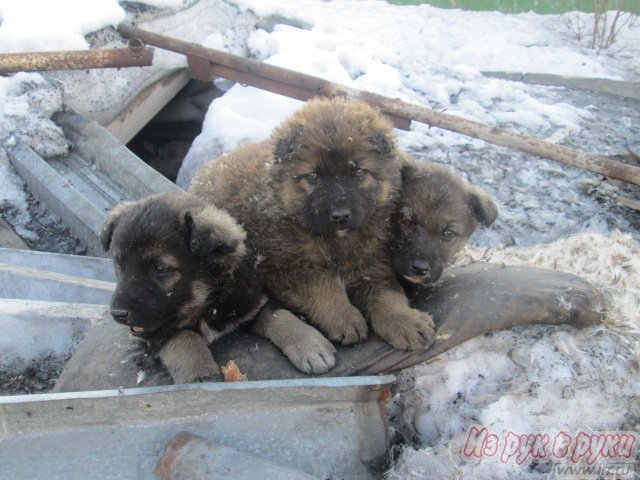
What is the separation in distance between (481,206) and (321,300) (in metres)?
1.28

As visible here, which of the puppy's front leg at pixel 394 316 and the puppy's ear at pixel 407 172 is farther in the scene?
the puppy's ear at pixel 407 172

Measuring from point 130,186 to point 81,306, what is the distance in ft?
7.15

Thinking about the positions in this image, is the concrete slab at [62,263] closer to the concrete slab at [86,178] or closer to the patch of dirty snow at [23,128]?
the concrete slab at [86,178]

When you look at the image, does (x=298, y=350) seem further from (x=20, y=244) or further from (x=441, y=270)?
(x=20, y=244)

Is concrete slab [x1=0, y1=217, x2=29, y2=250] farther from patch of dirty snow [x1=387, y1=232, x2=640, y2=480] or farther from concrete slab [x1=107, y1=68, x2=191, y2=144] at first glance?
patch of dirty snow [x1=387, y1=232, x2=640, y2=480]

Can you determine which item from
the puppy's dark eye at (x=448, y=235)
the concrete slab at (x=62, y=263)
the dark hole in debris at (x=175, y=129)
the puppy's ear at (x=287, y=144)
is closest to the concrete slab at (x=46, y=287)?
the concrete slab at (x=62, y=263)

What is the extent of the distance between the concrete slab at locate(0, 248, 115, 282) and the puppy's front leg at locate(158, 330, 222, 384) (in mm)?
1816

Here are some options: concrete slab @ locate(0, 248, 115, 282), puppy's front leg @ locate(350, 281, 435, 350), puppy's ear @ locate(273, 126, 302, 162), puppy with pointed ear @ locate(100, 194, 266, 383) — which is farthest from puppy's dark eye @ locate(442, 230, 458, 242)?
concrete slab @ locate(0, 248, 115, 282)

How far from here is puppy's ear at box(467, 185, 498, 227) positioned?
3781 millimetres

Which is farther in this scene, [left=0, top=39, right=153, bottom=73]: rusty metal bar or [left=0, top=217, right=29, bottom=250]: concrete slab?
[left=0, top=39, right=153, bottom=73]: rusty metal bar

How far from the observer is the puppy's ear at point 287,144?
11.5ft

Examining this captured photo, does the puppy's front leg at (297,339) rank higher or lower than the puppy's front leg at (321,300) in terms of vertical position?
Result: lower

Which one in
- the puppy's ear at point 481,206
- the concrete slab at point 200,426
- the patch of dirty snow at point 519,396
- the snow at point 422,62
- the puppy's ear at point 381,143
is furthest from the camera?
the snow at point 422,62

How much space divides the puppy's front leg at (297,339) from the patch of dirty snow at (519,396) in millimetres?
415
